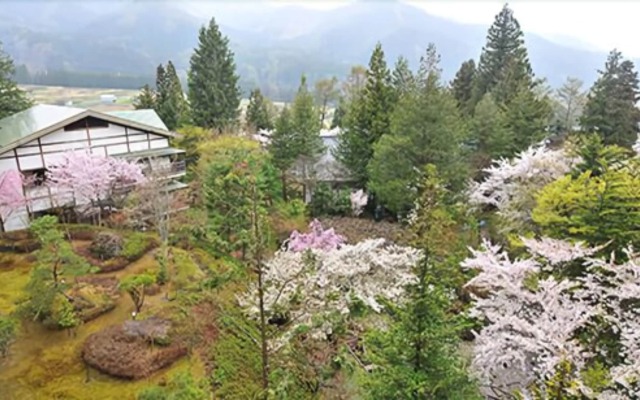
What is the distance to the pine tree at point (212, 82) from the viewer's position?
29.2 m

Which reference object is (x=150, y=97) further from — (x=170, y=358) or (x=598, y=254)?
(x=598, y=254)

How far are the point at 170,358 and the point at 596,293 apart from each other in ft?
28.7

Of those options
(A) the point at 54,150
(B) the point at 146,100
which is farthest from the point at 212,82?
(A) the point at 54,150

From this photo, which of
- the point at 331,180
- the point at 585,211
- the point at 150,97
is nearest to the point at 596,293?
the point at 585,211

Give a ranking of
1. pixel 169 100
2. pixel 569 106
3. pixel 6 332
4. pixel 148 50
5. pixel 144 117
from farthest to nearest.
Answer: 1. pixel 148 50
2. pixel 569 106
3. pixel 169 100
4. pixel 144 117
5. pixel 6 332

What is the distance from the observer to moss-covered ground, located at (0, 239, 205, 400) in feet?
29.2

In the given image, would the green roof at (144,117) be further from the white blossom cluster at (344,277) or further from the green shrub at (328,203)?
the white blossom cluster at (344,277)

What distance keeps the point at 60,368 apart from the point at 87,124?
11.7 m

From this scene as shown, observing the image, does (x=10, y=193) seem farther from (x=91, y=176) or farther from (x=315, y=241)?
(x=315, y=241)

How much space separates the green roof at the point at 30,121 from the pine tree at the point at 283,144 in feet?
26.9

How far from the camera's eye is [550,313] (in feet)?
24.0

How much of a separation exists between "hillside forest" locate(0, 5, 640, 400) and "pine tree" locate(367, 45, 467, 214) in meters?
0.08

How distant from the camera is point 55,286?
10609 millimetres

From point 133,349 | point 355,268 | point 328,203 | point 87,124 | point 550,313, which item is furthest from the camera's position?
point 328,203
